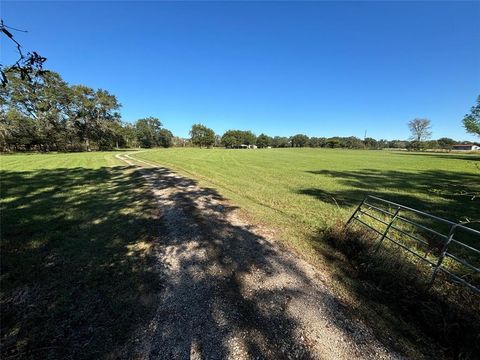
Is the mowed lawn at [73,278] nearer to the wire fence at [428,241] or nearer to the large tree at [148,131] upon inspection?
the wire fence at [428,241]

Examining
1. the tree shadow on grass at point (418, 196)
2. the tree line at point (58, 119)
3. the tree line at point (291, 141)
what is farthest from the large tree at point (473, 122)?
the tree line at point (291, 141)

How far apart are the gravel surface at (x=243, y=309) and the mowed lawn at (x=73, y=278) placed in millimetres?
391

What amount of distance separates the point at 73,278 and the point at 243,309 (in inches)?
128

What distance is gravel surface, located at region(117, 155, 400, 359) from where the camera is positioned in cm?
298

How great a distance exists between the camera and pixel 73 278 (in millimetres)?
4301

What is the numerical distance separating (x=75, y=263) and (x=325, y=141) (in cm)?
15324

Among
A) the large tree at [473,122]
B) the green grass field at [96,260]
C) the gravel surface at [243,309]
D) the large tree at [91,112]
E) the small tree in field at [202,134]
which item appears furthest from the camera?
the small tree in field at [202,134]

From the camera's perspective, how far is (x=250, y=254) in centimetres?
539

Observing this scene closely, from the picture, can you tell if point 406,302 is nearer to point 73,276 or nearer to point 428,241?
point 428,241

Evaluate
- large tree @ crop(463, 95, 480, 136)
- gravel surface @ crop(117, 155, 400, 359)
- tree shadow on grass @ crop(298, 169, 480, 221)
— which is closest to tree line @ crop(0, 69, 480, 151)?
large tree @ crop(463, 95, 480, 136)

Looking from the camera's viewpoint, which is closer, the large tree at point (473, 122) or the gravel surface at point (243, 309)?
A: the gravel surface at point (243, 309)

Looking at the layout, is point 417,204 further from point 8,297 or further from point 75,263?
point 8,297

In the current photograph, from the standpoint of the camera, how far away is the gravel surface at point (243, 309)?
9.79ft

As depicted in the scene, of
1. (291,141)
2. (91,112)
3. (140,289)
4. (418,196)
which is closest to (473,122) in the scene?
(418,196)
